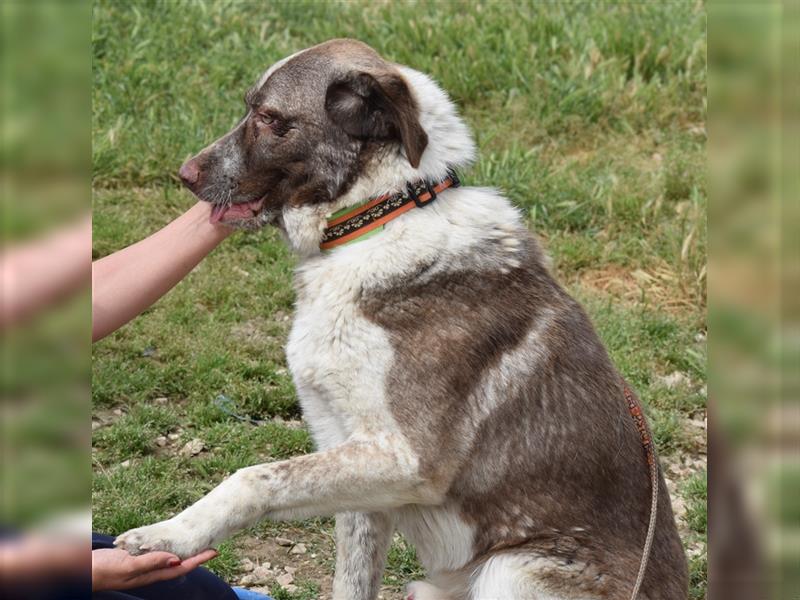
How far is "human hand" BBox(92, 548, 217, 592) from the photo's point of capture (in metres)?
2.30

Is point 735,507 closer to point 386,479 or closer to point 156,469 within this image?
point 386,479

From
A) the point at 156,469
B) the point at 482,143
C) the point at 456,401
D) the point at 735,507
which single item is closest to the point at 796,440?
the point at 735,507

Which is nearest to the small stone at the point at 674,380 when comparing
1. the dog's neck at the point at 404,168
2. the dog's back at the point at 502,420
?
the dog's back at the point at 502,420

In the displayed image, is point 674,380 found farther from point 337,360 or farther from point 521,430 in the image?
point 337,360

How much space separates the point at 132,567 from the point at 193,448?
6.70 ft

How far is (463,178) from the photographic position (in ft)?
17.3

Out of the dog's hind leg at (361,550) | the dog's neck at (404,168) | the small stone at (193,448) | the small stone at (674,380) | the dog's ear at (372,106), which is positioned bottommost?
the small stone at (674,380)

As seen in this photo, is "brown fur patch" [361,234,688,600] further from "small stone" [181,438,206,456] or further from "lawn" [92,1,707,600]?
"small stone" [181,438,206,456]

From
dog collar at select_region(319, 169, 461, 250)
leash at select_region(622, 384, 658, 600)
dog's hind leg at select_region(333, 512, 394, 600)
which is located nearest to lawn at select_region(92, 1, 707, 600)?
dog's hind leg at select_region(333, 512, 394, 600)

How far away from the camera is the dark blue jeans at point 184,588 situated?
2787mm

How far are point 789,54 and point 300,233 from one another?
247cm

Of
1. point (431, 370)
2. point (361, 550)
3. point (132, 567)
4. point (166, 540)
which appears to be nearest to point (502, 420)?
point (431, 370)

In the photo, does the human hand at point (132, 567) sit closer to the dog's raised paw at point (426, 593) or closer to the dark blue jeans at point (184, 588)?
the dark blue jeans at point (184, 588)

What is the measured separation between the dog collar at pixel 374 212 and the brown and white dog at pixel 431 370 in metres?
0.02
